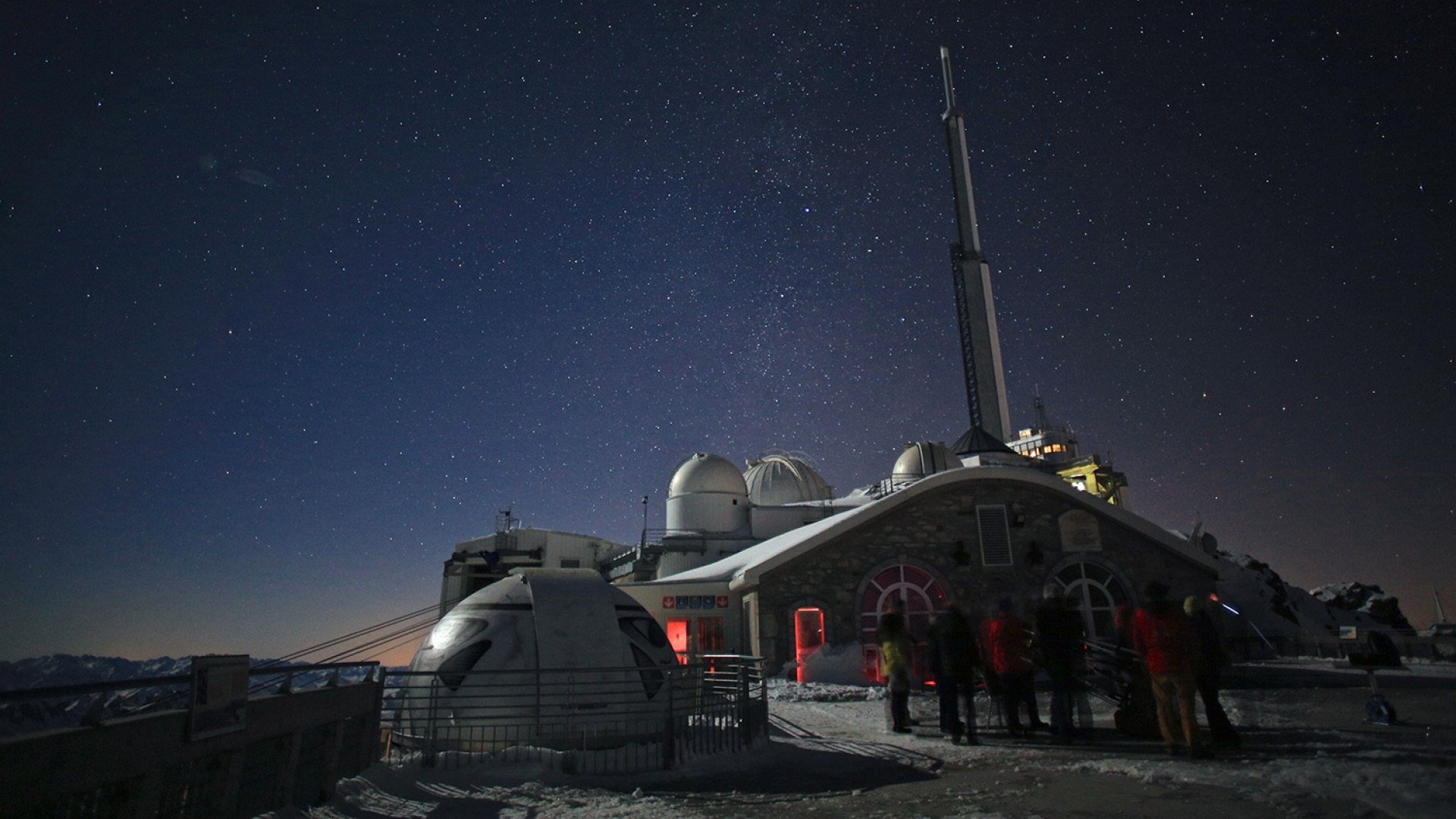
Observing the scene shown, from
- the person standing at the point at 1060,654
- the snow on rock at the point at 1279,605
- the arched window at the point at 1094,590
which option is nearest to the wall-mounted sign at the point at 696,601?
the arched window at the point at 1094,590

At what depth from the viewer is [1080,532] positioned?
20281 mm

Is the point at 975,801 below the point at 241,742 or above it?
below

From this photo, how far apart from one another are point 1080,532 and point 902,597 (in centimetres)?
553

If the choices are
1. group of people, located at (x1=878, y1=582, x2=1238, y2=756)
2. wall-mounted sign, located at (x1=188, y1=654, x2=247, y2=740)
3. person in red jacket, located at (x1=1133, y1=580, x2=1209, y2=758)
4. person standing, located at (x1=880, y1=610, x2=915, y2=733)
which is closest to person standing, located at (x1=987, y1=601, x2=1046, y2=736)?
group of people, located at (x1=878, y1=582, x2=1238, y2=756)

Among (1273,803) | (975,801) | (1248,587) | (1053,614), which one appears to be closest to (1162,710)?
(1053,614)

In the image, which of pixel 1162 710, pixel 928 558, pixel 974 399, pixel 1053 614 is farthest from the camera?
pixel 974 399

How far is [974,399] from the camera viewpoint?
52.3 m

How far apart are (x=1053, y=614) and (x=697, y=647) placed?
15077 mm

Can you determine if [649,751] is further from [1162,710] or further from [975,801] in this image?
[1162,710]

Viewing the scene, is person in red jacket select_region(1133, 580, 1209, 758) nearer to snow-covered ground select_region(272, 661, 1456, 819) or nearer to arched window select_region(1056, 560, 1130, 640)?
snow-covered ground select_region(272, 661, 1456, 819)

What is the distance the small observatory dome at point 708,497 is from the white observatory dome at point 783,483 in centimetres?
149

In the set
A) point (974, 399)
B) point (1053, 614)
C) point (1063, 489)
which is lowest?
point (1053, 614)

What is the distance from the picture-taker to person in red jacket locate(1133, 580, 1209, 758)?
6.34 metres

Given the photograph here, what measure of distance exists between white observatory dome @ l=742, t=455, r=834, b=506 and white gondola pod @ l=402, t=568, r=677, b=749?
85.9ft
